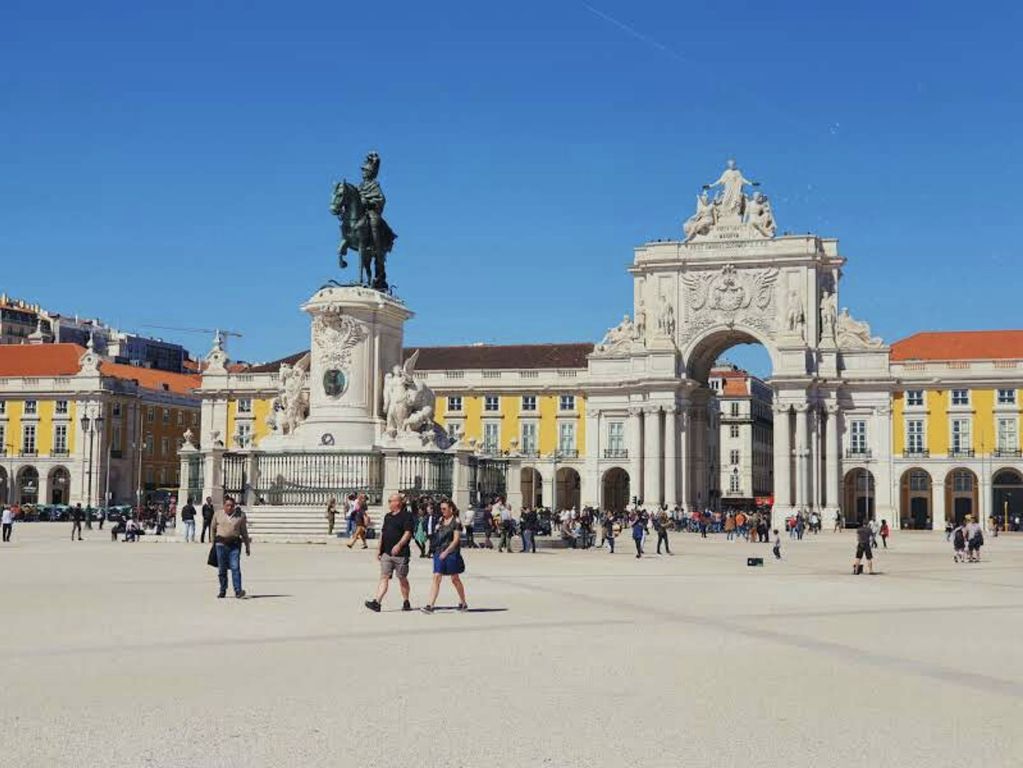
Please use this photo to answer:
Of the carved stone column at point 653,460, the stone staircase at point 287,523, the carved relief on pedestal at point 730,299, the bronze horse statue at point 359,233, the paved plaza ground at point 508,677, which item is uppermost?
the carved relief on pedestal at point 730,299

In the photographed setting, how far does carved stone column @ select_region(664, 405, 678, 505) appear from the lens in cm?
7938

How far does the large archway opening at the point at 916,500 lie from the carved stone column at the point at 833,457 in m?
4.14

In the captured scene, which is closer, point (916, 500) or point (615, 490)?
point (916, 500)

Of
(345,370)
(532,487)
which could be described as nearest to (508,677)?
(345,370)

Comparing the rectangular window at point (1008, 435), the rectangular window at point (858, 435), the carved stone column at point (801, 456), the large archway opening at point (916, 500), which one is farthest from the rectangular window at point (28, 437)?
the rectangular window at point (1008, 435)

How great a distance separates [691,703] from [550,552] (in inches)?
1000

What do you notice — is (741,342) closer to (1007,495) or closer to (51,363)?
(1007,495)

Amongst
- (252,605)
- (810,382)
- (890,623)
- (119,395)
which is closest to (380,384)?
(252,605)

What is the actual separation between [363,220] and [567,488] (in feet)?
172

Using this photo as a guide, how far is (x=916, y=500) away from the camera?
276 ft

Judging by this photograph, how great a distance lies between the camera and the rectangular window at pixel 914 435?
7881 cm

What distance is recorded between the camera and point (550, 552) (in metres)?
35.2

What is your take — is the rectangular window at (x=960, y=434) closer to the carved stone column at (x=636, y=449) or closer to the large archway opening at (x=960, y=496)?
the large archway opening at (x=960, y=496)

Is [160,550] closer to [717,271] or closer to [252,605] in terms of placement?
[252,605]
